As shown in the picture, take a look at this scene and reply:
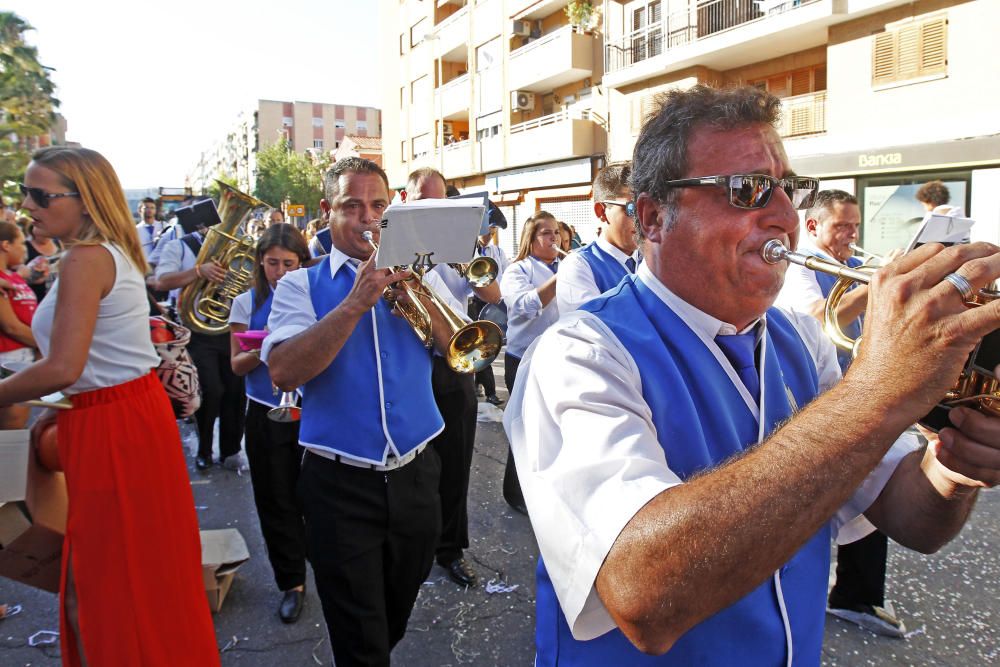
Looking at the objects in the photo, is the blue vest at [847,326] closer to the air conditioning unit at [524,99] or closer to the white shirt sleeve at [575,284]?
the white shirt sleeve at [575,284]

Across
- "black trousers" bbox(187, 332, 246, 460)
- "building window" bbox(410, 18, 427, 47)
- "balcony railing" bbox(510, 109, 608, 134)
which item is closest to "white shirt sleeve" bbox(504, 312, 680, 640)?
"black trousers" bbox(187, 332, 246, 460)

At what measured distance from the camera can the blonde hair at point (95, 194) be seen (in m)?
2.47

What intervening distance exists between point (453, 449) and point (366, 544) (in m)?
1.69

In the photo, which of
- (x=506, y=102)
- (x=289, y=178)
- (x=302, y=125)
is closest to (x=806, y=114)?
(x=506, y=102)

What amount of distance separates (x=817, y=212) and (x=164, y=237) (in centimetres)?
595

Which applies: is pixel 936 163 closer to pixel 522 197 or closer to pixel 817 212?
pixel 817 212

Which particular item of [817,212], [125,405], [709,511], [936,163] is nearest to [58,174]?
[125,405]

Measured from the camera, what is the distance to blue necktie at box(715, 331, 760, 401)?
144cm

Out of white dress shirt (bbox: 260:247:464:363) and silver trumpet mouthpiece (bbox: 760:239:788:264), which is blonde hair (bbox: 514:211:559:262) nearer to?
white dress shirt (bbox: 260:247:464:363)

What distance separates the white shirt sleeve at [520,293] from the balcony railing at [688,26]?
42.1 ft

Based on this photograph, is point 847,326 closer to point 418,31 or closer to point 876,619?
point 876,619

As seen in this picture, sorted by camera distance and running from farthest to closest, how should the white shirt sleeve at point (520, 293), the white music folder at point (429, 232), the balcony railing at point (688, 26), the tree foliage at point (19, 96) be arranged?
the tree foliage at point (19, 96), the balcony railing at point (688, 26), the white shirt sleeve at point (520, 293), the white music folder at point (429, 232)

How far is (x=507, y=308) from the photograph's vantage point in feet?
17.2

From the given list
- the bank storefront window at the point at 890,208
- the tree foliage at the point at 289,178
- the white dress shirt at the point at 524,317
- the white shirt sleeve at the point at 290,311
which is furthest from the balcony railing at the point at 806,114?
the tree foliage at the point at 289,178
